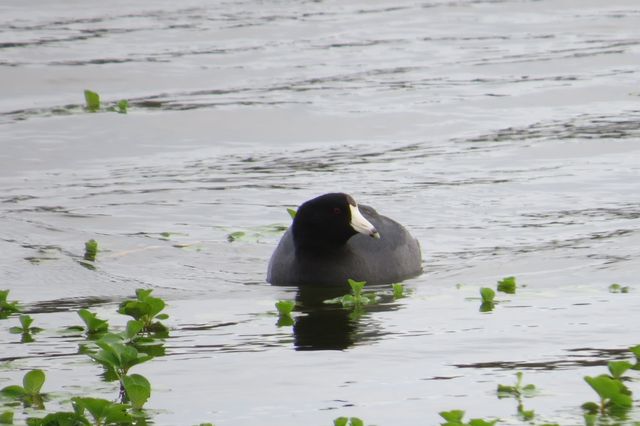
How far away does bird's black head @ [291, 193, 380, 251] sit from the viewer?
10.9 meters

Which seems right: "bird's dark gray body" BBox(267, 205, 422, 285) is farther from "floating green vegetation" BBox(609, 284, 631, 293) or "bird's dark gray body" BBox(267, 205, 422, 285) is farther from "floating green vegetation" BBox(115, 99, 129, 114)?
"floating green vegetation" BBox(115, 99, 129, 114)

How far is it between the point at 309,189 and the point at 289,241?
8.62 ft

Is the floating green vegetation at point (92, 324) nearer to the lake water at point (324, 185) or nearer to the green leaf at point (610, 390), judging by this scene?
the lake water at point (324, 185)

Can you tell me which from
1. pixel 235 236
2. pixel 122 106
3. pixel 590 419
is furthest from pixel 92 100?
pixel 590 419

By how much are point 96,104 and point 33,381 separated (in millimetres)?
10594

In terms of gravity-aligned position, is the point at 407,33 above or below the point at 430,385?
above

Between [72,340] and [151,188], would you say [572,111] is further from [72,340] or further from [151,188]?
[72,340]

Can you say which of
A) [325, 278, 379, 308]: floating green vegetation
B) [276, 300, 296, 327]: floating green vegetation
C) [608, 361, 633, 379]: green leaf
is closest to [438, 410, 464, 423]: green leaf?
[608, 361, 633, 379]: green leaf

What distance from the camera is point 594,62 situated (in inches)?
771

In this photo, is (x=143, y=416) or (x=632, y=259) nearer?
(x=143, y=416)

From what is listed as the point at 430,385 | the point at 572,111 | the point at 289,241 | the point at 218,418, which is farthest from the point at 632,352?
the point at 572,111

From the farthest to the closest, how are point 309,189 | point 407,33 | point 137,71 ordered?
point 407,33 → point 137,71 → point 309,189

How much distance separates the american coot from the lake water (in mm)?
264

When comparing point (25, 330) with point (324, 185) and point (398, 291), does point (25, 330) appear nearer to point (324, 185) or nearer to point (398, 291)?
point (398, 291)
